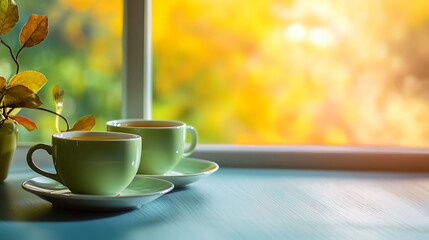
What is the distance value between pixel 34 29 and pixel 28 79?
0.09m

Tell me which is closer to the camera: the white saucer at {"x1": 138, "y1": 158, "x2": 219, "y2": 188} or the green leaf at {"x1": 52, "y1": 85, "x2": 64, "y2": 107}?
the white saucer at {"x1": 138, "y1": 158, "x2": 219, "y2": 188}

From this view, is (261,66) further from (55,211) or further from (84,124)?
(55,211)

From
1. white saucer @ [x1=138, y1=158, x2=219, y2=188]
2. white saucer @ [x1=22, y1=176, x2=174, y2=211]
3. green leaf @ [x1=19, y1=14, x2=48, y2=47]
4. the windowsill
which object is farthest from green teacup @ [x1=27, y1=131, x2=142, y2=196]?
the windowsill

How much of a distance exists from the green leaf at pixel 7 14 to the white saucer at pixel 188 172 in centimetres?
38

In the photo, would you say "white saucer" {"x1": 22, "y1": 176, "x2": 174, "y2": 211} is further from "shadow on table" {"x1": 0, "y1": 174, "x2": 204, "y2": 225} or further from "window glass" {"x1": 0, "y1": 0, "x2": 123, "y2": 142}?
"window glass" {"x1": 0, "y1": 0, "x2": 123, "y2": 142}

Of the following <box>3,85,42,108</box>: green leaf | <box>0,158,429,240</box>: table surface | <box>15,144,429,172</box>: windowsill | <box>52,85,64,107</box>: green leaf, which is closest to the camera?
<box>0,158,429,240</box>: table surface

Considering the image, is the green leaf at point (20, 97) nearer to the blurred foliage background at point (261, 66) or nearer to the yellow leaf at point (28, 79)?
the yellow leaf at point (28, 79)

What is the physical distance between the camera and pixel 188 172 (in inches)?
45.7

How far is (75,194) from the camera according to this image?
35.6 inches

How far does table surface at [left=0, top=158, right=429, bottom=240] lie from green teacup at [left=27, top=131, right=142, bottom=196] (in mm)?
44

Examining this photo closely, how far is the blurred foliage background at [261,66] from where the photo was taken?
1.48 m

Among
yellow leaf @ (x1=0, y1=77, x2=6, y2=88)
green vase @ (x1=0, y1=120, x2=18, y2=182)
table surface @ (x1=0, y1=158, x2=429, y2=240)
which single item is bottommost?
table surface @ (x1=0, y1=158, x2=429, y2=240)

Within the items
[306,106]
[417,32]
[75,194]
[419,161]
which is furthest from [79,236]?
[417,32]

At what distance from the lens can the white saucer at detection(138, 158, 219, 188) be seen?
1.04m
